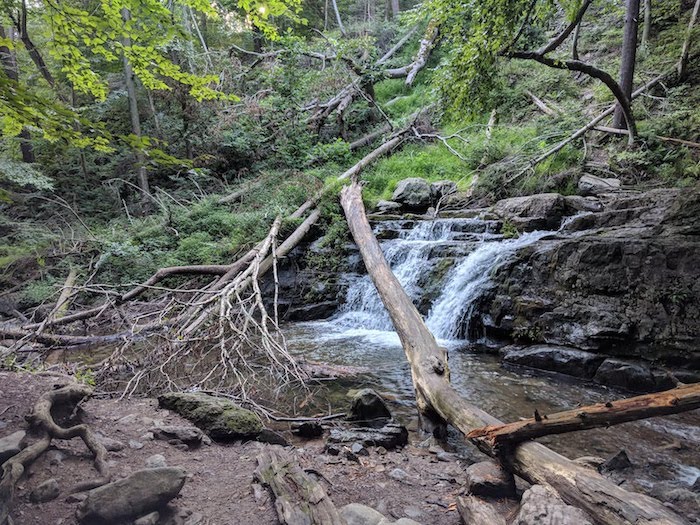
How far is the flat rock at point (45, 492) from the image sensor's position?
215cm

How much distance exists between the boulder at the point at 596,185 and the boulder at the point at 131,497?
9.82m

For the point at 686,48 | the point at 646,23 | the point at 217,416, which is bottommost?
the point at 217,416

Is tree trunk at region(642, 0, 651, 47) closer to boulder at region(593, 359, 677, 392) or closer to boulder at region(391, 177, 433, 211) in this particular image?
boulder at region(391, 177, 433, 211)

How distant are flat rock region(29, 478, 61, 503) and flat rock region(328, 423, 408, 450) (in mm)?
2176

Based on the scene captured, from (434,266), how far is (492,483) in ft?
18.6

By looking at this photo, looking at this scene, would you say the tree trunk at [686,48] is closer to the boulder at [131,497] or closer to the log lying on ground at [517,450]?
the log lying on ground at [517,450]

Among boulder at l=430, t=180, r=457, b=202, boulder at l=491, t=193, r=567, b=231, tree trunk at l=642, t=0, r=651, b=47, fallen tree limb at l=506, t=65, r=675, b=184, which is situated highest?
tree trunk at l=642, t=0, r=651, b=47

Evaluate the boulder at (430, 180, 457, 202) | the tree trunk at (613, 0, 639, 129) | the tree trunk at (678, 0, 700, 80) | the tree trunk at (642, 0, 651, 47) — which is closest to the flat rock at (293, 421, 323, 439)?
the boulder at (430, 180, 457, 202)

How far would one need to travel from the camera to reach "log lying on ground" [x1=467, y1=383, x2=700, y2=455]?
222 cm

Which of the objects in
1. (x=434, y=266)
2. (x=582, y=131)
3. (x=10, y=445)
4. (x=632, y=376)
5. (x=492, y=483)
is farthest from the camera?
(x=582, y=131)

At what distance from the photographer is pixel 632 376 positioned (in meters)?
5.05

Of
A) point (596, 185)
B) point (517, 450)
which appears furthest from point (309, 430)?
point (596, 185)

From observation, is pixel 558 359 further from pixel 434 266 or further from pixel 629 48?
pixel 629 48

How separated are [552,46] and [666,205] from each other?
3373mm
